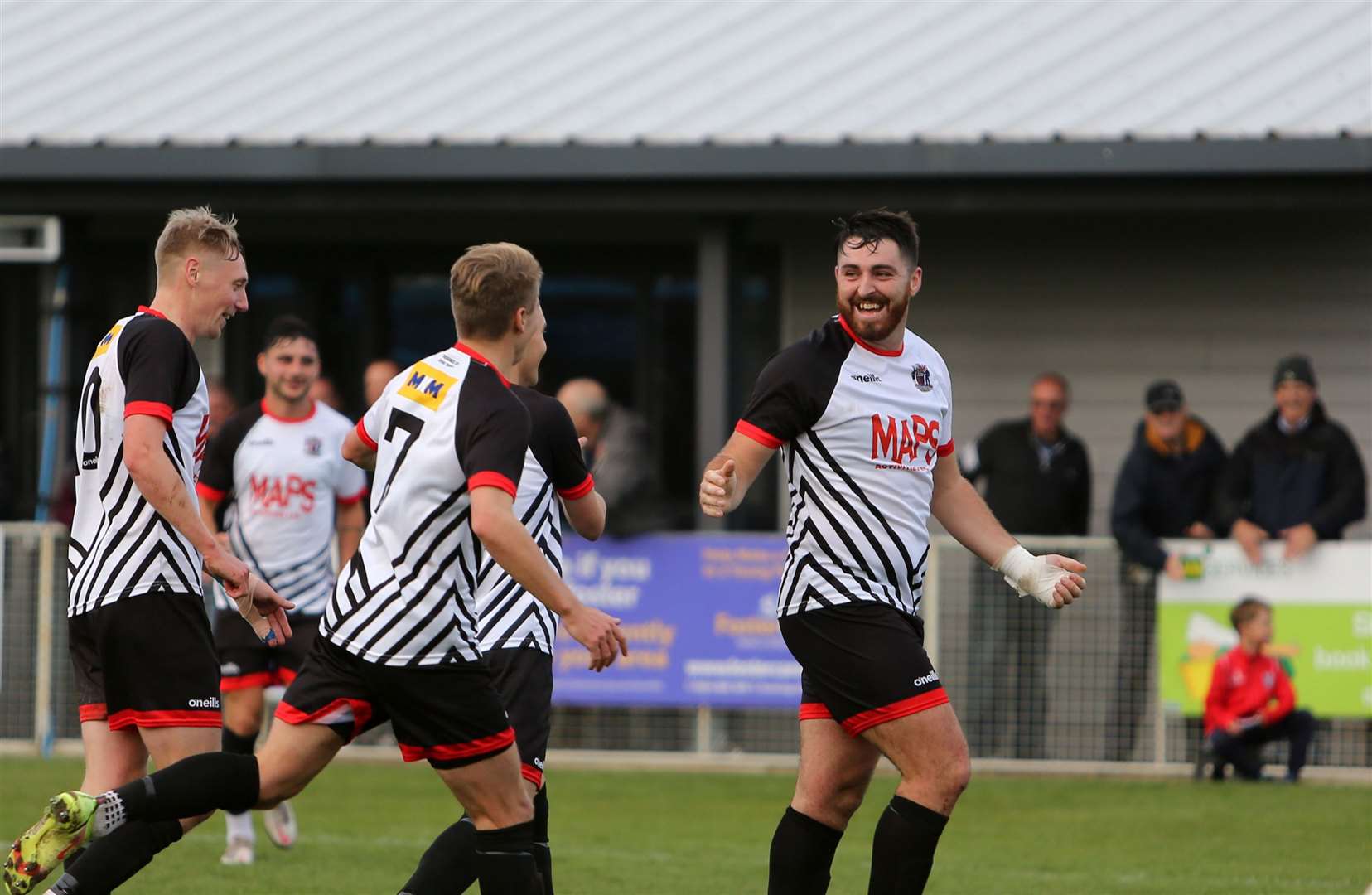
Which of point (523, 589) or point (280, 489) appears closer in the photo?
point (523, 589)

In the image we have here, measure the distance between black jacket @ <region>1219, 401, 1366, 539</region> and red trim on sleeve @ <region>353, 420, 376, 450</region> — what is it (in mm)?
6924

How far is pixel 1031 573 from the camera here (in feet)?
19.2

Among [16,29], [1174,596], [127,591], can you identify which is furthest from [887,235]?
[16,29]

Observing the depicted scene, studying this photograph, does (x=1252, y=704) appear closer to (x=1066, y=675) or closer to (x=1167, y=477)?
(x=1066, y=675)

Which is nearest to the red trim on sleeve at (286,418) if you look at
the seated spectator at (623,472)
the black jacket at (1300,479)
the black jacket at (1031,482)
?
the seated spectator at (623,472)

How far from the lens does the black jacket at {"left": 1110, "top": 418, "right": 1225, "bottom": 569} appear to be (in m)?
11.3

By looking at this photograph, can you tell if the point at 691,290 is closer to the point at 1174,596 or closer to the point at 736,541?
the point at 736,541

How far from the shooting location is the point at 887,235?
569cm

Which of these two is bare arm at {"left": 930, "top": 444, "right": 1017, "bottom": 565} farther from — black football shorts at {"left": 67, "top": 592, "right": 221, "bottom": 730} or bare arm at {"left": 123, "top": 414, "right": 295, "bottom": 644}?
black football shorts at {"left": 67, "top": 592, "right": 221, "bottom": 730}

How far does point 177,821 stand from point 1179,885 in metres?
4.05

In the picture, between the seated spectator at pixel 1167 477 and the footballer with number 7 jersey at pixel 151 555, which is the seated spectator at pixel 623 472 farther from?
the footballer with number 7 jersey at pixel 151 555

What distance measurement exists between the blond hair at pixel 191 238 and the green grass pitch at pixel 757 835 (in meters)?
2.68

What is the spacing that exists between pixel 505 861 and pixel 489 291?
148 centimetres

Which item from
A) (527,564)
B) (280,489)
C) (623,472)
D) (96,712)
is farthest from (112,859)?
(623,472)
